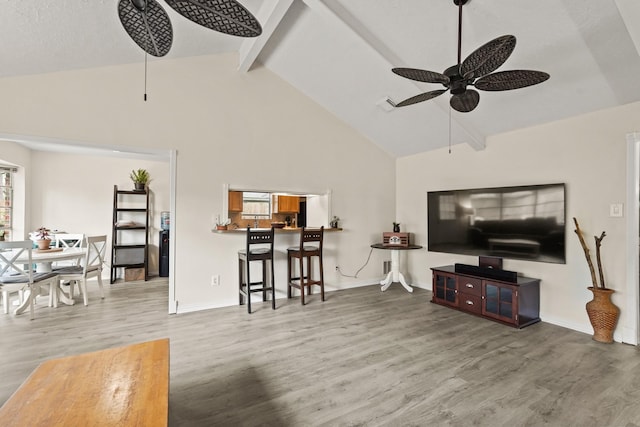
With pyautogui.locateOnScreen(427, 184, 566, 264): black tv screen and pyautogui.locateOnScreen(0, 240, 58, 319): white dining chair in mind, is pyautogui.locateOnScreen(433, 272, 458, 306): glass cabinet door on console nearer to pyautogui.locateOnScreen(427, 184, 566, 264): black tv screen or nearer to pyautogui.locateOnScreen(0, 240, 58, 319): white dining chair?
pyautogui.locateOnScreen(427, 184, 566, 264): black tv screen

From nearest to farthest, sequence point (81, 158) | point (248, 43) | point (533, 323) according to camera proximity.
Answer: point (533, 323) → point (248, 43) → point (81, 158)

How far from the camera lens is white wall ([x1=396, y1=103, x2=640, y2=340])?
2973 millimetres

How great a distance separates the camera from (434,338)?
297 centimetres

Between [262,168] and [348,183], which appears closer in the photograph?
[262,168]

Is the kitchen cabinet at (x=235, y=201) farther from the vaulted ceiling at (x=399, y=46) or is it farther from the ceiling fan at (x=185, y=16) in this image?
the ceiling fan at (x=185, y=16)

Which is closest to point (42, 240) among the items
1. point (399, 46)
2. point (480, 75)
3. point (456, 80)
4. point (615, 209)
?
point (399, 46)

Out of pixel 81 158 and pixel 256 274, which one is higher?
pixel 81 158

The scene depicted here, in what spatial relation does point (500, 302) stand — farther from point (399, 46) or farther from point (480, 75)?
point (399, 46)

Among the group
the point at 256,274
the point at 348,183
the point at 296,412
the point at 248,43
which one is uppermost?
the point at 248,43

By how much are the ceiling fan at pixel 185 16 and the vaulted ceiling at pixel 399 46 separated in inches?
45.4

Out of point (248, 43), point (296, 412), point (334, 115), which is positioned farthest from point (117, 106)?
point (296, 412)

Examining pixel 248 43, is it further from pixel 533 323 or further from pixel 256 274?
pixel 533 323

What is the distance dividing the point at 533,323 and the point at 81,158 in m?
7.74

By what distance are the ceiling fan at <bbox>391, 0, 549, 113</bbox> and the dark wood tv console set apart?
7.00 ft
